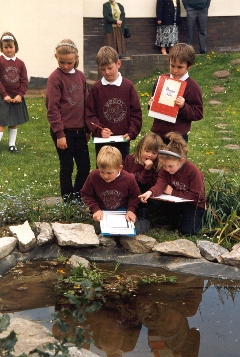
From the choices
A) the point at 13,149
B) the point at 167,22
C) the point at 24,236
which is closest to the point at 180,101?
the point at 24,236

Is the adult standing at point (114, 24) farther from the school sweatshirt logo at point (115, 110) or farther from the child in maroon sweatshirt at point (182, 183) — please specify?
the child in maroon sweatshirt at point (182, 183)

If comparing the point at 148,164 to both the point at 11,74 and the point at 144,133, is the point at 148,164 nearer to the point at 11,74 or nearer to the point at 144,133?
the point at 144,133

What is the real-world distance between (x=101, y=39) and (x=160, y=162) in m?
9.57

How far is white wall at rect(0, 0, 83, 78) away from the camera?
43.5 feet

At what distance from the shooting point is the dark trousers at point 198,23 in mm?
14680

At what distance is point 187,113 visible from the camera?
222 inches

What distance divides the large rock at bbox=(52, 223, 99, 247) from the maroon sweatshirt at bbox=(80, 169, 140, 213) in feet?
0.57

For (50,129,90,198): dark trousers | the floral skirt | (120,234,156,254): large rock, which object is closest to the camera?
(120,234,156,254): large rock

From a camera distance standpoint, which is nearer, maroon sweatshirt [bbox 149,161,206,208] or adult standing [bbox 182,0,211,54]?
maroon sweatshirt [bbox 149,161,206,208]

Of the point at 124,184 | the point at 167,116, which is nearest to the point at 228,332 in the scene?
the point at 124,184

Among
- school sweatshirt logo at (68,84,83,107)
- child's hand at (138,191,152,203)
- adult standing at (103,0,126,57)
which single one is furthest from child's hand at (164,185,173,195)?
adult standing at (103,0,126,57)

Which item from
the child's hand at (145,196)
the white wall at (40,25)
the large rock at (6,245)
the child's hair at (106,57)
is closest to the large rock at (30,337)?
the large rock at (6,245)

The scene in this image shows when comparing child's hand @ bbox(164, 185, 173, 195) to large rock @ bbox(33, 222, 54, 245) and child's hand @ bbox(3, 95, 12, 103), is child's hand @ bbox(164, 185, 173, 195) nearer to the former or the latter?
large rock @ bbox(33, 222, 54, 245)

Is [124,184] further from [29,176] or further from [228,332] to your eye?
[29,176]
